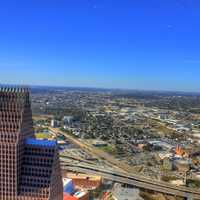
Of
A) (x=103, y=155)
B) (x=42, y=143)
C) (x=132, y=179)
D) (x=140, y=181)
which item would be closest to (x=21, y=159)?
(x=42, y=143)

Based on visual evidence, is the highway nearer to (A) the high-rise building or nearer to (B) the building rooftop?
(A) the high-rise building

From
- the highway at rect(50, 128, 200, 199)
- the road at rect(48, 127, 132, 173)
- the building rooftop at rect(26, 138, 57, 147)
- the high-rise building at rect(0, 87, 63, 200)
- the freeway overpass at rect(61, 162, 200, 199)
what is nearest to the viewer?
the high-rise building at rect(0, 87, 63, 200)

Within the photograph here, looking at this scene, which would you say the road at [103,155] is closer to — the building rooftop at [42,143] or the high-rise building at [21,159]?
the building rooftop at [42,143]

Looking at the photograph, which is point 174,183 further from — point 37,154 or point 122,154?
point 37,154

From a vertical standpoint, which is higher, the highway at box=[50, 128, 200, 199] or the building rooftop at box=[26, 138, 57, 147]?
the building rooftop at box=[26, 138, 57, 147]

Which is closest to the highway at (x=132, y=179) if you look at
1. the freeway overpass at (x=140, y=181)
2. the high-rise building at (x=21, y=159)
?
the freeway overpass at (x=140, y=181)

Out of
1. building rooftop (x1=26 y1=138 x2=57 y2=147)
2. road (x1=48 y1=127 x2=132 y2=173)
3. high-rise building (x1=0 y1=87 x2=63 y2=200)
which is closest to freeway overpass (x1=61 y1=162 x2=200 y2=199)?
road (x1=48 y1=127 x2=132 y2=173)
